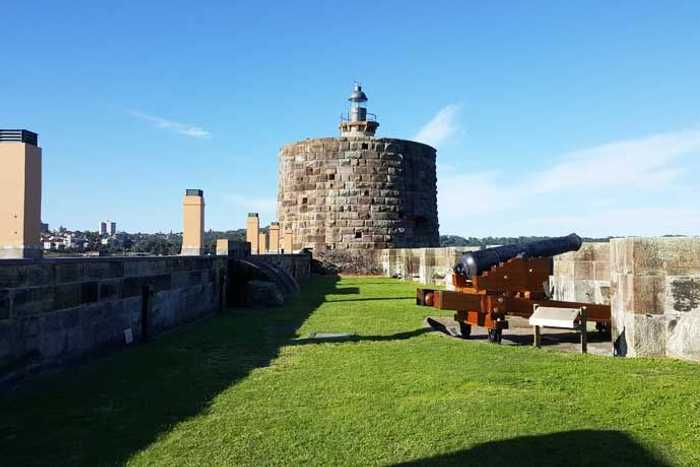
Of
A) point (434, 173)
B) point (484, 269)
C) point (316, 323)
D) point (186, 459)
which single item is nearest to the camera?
point (186, 459)

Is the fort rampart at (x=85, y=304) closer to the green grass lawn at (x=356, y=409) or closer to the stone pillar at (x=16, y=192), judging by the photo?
the green grass lawn at (x=356, y=409)

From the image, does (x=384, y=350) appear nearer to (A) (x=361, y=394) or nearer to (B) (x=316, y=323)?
(A) (x=361, y=394)

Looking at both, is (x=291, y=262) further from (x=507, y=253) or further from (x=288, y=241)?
(x=507, y=253)

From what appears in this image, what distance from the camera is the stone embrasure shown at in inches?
1049

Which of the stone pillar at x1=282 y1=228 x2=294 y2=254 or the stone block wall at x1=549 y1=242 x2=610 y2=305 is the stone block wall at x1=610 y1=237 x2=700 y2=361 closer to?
the stone block wall at x1=549 y1=242 x2=610 y2=305

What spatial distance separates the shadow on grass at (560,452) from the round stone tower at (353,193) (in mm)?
23074

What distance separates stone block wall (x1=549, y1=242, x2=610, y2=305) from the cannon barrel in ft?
2.87

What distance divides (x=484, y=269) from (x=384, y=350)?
1.87m

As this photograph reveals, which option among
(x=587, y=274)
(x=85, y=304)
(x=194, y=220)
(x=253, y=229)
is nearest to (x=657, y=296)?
(x=587, y=274)

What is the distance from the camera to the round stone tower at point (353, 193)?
2666cm

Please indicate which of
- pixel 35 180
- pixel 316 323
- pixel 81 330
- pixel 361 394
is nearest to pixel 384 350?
pixel 361 394

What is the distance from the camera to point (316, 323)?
27.3ft

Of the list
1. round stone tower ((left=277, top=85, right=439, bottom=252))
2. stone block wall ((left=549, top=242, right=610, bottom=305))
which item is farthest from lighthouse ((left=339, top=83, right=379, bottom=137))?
stone block wall ((left=549, top=242, right=610, bottom=305))

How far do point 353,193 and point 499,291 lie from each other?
64.9ft
